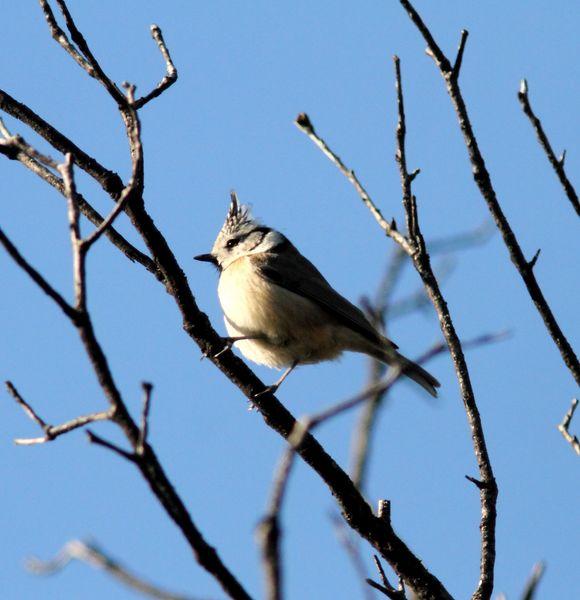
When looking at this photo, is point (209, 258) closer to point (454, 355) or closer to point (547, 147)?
point (454, 355)

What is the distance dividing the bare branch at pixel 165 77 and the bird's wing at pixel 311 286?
100.0 inches

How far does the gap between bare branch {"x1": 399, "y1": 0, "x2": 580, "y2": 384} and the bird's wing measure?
129 inches

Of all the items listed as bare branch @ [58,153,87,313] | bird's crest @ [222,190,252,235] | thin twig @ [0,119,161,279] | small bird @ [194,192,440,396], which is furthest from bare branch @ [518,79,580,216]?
bird's crest @ [222,190,252,235]

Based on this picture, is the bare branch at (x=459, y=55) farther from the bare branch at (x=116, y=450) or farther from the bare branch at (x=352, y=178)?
the bare branch at (x=116, y=450)

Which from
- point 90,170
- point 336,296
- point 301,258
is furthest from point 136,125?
point 301,258

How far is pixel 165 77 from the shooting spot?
4.16 metres

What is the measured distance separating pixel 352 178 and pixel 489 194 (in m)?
0.46

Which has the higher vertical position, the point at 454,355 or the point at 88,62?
the point at 88,62

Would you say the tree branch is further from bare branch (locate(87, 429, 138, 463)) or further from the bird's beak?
the bird's beak

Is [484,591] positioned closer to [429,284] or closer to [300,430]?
[429,284]

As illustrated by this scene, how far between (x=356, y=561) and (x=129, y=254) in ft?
8.45

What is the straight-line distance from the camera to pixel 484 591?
344cm

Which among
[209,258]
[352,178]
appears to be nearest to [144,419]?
[352,178]

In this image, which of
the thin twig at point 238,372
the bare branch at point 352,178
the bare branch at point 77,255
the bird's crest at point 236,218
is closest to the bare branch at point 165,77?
the thin twig at point 238,372
